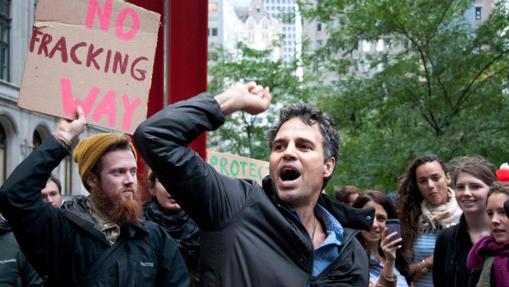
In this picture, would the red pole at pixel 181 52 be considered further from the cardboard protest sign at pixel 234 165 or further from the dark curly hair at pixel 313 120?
the dark curly hair at pixel 313 120

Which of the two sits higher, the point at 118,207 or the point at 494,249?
the point at 118,207

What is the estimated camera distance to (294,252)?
8.86ft

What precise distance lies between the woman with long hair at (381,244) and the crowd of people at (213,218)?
0.02 m

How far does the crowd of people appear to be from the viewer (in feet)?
8.52

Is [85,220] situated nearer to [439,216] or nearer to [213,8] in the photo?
[439,216]

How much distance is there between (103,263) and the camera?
3.32m

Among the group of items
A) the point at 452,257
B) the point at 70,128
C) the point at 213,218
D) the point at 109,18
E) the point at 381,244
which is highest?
the point at 109,18

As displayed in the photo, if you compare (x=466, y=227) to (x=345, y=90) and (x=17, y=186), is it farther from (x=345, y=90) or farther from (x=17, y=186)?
(x=345, y=90)

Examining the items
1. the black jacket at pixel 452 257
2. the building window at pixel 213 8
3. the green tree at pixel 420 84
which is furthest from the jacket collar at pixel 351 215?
the building window at pixel 213 8

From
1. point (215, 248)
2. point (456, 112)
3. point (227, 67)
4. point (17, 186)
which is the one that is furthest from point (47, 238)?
point (227, 67)

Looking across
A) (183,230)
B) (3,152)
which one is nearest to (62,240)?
(183,230)

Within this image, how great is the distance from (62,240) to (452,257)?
2.57 meters

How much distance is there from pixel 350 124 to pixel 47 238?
12.9 m

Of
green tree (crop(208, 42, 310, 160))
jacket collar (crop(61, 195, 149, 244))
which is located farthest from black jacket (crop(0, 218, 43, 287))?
green tree (crop(208, 42, 310, 160))
